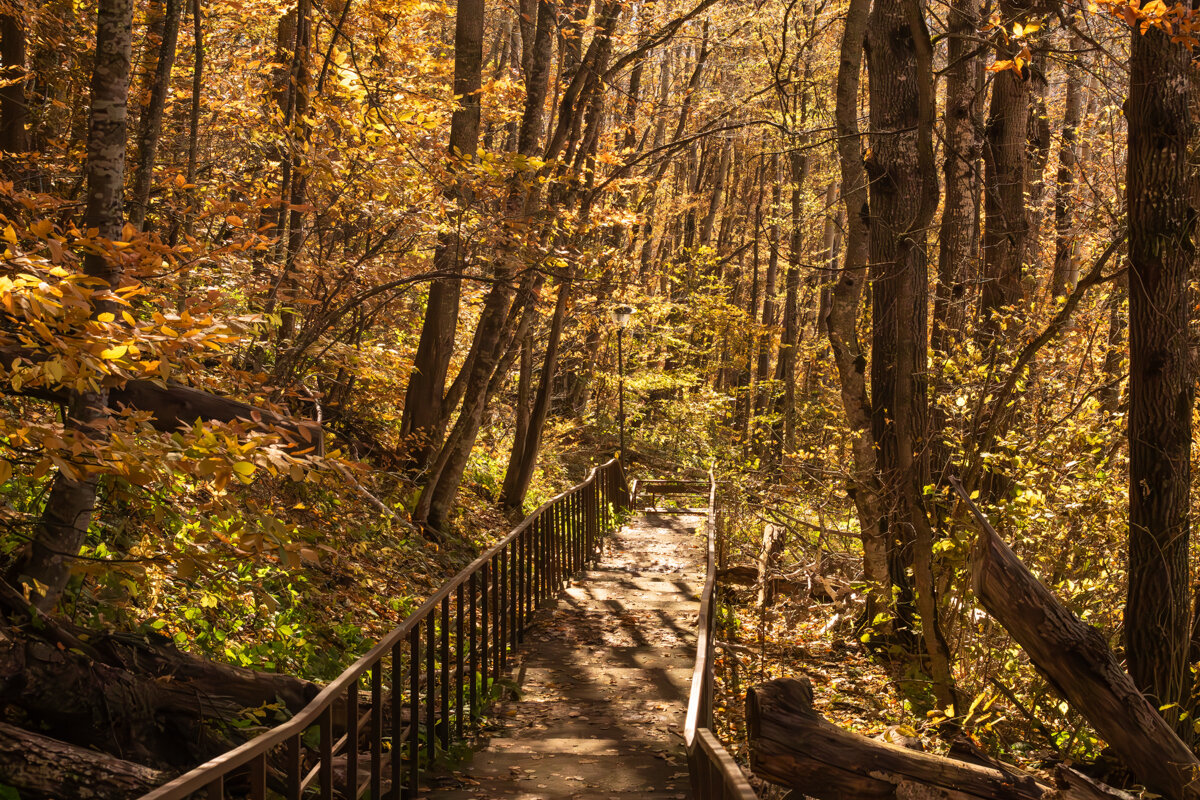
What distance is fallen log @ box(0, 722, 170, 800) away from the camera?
362cm

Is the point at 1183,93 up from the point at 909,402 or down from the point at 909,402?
up

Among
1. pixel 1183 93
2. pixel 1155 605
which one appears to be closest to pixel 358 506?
pixel 1155 605

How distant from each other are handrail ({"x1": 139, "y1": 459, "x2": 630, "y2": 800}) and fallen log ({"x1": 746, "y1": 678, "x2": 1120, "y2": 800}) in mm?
1755

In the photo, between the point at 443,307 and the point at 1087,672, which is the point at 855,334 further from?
the point at 443,307

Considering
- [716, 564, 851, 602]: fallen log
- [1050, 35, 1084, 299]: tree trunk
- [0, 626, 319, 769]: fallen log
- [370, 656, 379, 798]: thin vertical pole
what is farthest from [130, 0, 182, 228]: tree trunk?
[716, 564, 851, 602]: fallen log

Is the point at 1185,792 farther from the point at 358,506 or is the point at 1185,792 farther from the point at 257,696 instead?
the point at 358,506

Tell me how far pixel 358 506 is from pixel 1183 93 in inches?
337

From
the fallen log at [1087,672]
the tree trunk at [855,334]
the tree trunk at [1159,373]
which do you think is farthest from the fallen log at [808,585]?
the fallen log at [1087,672]

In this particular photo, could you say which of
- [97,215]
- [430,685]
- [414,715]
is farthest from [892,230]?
[97,215]

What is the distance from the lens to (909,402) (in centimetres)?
741

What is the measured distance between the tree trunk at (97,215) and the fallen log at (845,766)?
132 inches

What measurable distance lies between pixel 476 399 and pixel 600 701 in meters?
5.62

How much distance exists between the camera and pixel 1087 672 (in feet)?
18.5

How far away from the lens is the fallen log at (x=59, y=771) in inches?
142
